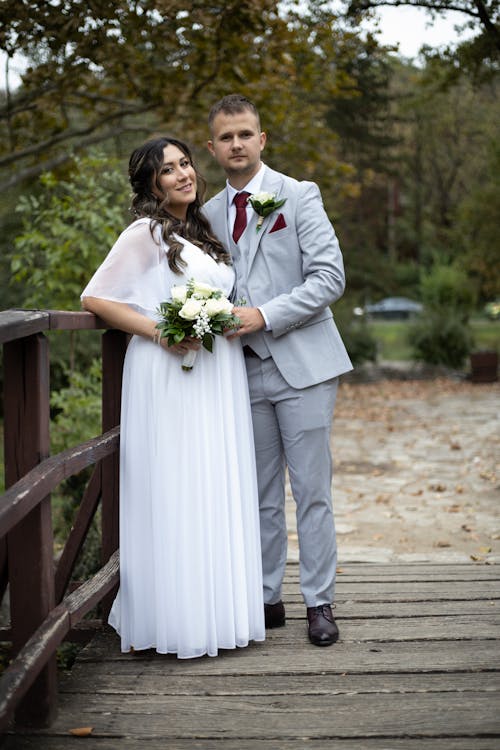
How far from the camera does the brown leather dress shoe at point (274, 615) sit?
3.80 m

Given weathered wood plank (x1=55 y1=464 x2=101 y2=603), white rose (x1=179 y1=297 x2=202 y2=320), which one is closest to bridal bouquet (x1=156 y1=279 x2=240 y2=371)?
white rose (x1=179 y1=297 x2=202 y2=320)

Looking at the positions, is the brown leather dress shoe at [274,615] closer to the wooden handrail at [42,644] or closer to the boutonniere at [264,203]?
the wooden handrail at [42,644]

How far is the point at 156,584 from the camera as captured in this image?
3418mm

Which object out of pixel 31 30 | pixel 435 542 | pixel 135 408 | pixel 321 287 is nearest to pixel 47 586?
pixel 135 408

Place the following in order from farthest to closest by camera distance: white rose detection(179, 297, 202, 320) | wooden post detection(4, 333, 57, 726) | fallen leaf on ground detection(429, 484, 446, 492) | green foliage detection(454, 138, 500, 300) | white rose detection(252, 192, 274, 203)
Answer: green foliage detection(454, 138, 500, 300), fallen leaf on ground detection(429, 484, 446, 492), white rose detection(252, 192, 274, 203), white rose detection(179, 297, 202, 320), wooden post detection(4, 333, 57, 726)

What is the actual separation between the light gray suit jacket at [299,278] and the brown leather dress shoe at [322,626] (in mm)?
953

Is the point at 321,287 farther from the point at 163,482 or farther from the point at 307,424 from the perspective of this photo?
the point at 163,482

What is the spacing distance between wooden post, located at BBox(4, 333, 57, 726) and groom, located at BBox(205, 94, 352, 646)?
42.4 inches

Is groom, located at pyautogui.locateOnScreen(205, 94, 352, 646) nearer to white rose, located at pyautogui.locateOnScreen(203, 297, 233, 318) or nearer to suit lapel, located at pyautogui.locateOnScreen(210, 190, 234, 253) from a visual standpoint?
suit lapel, located at pyautogui.locateOnScreen(210, 190, 234, 253)

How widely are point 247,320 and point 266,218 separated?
1.70 ft

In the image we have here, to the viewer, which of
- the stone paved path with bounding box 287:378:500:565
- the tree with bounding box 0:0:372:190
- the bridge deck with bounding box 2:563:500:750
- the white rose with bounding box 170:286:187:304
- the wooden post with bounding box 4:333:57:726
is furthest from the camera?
the tree with bounding box 0:0:372:190

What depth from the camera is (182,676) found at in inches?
128

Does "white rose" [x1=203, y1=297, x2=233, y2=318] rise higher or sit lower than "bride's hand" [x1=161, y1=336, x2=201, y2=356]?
higher

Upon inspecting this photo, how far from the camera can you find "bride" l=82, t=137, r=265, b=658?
342 centimetres
